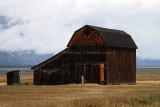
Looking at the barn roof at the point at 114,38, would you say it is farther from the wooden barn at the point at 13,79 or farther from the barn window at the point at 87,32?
the wooden barn at the point at 13,79

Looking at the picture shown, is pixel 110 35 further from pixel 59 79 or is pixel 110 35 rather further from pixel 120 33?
pixel 59 79

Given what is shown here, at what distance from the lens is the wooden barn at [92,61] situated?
168 feet

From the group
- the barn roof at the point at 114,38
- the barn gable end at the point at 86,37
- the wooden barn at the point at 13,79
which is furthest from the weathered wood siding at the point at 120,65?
the wooden barn at the point at 13,79

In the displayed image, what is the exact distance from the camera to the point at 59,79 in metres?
54.3

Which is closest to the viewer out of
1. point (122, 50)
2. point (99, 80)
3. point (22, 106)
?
point (22, 106)

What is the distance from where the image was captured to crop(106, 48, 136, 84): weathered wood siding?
51.2m

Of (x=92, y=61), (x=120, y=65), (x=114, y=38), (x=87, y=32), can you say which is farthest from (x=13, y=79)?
(x=114, y=38)

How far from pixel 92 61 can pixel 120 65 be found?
4328 millimetres

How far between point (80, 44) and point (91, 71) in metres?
4.22

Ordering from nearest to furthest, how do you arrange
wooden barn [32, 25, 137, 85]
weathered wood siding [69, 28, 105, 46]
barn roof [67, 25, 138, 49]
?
1. wooden barn [32, 25, 137, 85]
2. barn roof [67, 25, 138, 49]
3. weathered wood siding [69, 28, 105, 46]

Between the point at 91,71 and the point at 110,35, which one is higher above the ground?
the point at 110,35

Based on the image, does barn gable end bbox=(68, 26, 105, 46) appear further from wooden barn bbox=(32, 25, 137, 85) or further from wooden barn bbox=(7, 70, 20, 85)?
wooden barn bbox=(7, 70, 20, 85)

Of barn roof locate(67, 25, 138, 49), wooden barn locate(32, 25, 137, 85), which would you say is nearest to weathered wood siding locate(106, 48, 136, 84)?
Answer: wooden barn locate(32, 25, 137, 85)

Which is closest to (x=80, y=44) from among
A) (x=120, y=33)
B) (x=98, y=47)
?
(x=98, y=47)
